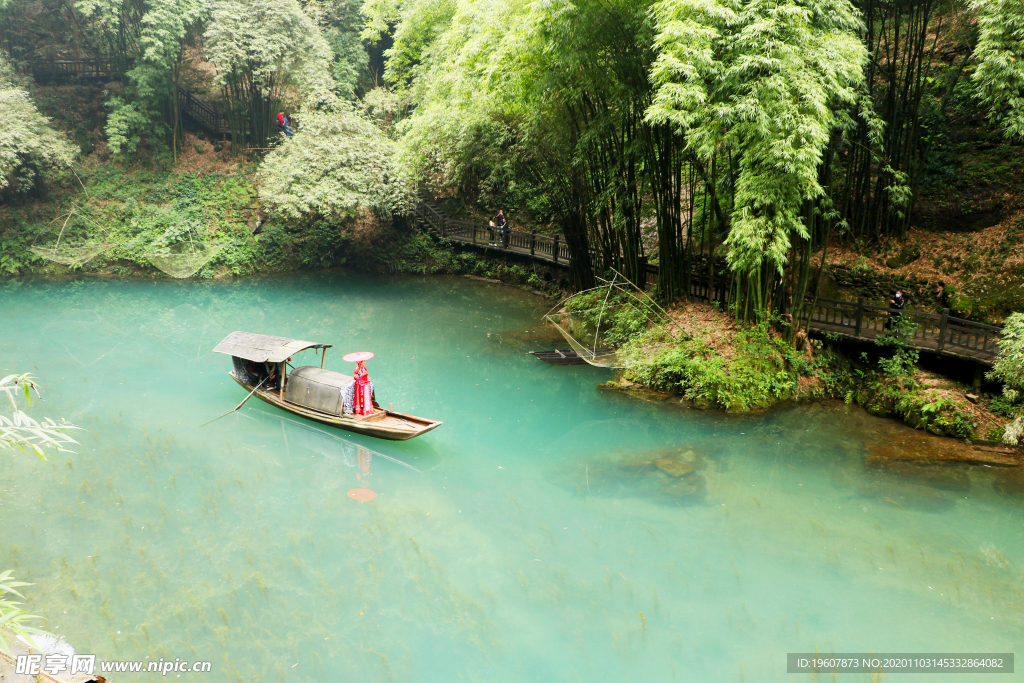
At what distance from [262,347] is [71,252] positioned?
11.9 m

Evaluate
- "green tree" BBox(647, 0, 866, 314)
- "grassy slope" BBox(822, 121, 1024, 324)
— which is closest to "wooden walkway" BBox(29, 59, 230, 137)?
"green tree" BBox(647, 0, 866, 314)

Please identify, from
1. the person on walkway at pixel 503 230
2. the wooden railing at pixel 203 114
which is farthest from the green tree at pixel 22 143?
the person on walkway at pixel 503 230

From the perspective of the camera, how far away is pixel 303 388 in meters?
10.1

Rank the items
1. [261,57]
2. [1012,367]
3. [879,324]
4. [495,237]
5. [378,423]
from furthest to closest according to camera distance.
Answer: [261,57]
[495,237]
[879,324]
[378,423]
[1012,367]

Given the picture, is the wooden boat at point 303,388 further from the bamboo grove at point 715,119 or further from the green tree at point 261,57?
the green tree at point 261,57

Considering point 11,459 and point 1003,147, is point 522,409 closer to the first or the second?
point 11,459

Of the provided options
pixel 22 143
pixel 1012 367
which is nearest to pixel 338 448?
pixel 1012 367

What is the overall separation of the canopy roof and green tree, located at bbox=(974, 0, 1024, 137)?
37.2 feet

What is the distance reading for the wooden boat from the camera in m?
9.34

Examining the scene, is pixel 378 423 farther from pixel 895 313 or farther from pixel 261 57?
pixel 261 57

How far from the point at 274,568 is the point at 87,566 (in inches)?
75.8

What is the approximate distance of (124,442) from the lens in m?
9.48

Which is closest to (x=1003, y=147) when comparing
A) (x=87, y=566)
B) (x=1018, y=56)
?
(x=1018, y=56)

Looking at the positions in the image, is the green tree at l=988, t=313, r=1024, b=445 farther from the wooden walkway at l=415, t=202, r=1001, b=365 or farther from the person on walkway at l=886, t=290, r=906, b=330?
the person on walkway at l=886, t=290, r=906, b=330
